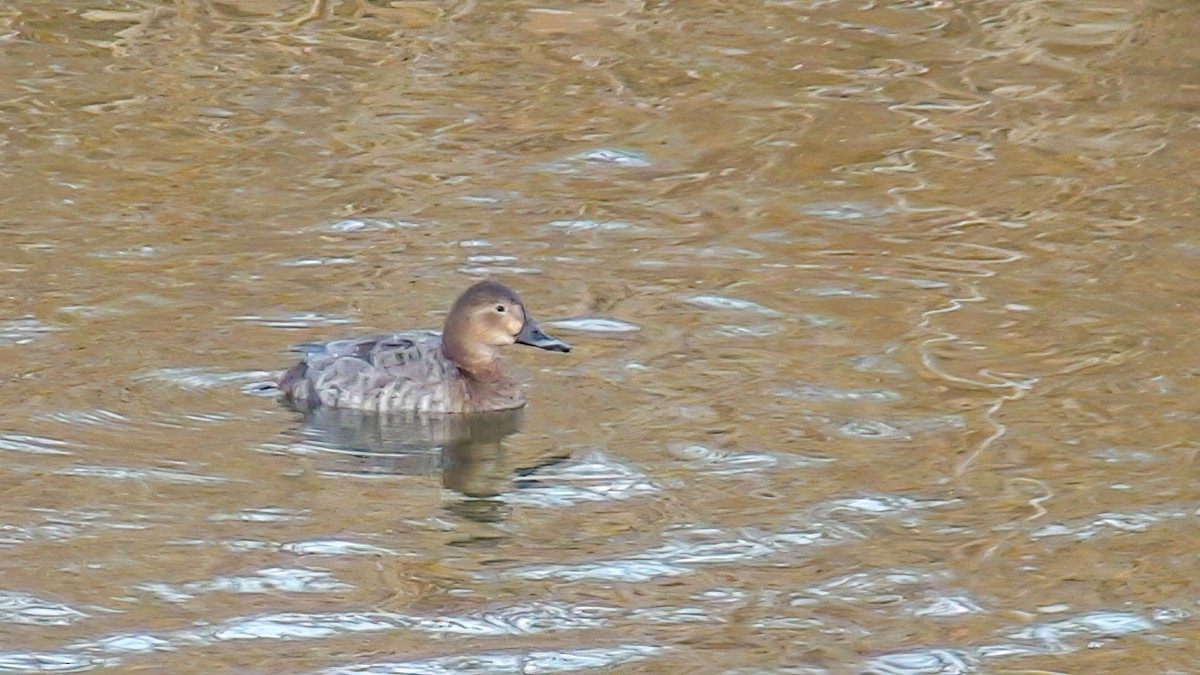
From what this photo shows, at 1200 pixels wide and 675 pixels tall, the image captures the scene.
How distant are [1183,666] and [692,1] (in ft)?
28.5

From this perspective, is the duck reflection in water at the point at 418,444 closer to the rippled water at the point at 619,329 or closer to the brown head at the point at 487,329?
the rippled water at the point at 619,329

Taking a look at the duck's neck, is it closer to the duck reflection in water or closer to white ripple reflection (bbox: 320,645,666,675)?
the duck reflection in water

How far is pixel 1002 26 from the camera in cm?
1413

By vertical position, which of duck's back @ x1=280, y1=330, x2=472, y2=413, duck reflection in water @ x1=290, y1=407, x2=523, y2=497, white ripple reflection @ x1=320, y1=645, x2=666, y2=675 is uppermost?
duck's back @ x1=280, y1=330, x2=472, y2=413

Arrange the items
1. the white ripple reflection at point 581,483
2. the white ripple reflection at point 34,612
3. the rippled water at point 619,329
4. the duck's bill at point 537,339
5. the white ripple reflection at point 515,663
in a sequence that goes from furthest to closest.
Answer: the duck's bill at point 537,339 < the white ripple reflection at point 581,483 < the rippled water at point 619,329 < the white ripple reflection at point 34,612 < the white ripple reflection at point 515,663

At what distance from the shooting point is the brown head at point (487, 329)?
30.3 ft

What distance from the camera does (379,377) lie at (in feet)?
29.8

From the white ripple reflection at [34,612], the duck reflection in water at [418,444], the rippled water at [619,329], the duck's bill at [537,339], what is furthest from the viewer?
the duck's bill at [537,339]

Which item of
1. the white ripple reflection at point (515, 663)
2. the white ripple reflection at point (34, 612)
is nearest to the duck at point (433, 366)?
the white ripple reflection at point (34, 612)

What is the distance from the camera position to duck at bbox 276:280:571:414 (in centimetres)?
902

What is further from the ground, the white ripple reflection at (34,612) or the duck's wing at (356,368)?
the duck's wing at (356,368)

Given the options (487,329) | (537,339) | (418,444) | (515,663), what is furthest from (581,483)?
(515,663)

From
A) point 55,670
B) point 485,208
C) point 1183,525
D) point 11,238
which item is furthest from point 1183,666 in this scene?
point 11,238

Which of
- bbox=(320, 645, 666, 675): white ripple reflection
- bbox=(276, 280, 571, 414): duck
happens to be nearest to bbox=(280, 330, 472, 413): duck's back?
bbox=(276, 280, 571, 414): duck
